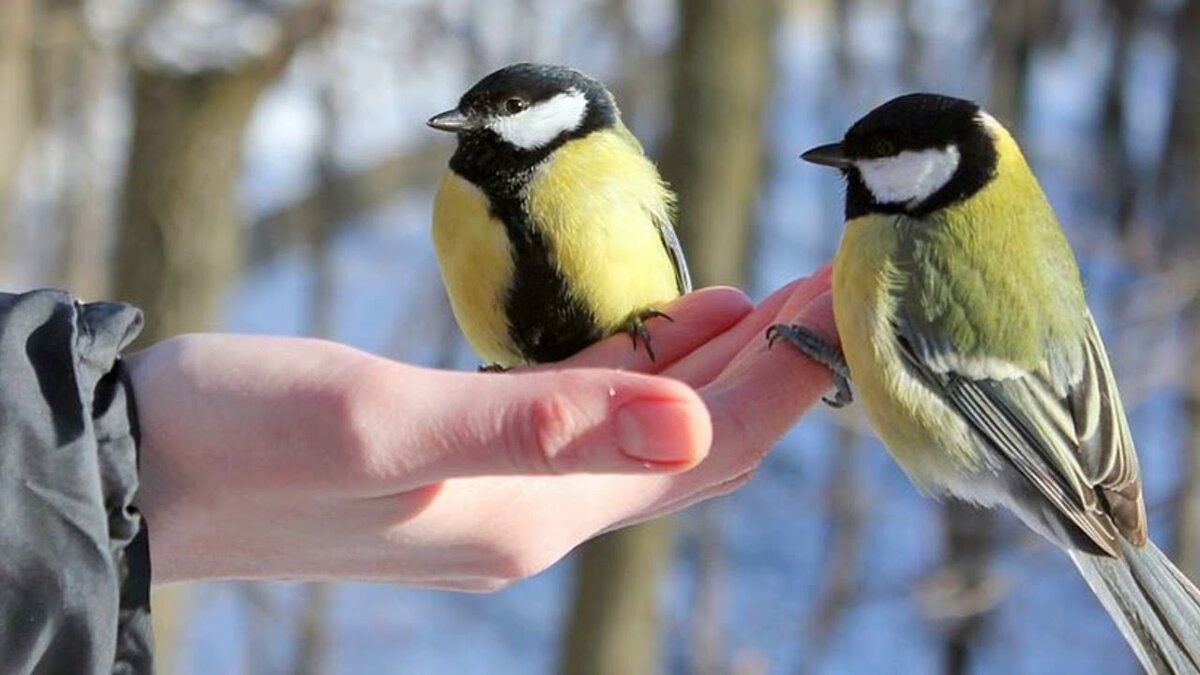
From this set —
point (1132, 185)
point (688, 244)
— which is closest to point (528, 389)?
point (688, 244)

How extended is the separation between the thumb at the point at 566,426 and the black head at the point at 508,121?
74cm

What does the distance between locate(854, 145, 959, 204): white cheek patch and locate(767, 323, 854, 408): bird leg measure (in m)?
0.23

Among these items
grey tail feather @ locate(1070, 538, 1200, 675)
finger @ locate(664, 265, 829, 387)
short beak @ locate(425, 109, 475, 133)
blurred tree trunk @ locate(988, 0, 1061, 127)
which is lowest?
blurred tree trunk @ locate(988, 0, 1061, 127)

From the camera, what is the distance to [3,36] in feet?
13.1

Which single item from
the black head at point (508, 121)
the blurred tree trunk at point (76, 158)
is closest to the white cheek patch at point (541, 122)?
the black head at point (508, 121)

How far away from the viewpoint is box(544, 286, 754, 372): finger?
171 cm

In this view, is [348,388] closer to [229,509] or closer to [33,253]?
[229,509]

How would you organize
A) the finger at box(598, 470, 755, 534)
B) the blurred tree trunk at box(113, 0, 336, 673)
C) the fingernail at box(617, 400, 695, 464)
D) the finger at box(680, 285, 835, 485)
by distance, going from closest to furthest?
the fingernail at box(617, 400, 695, 464) → the finger at box(680, 285, 835, 485) → the finger at box(598, 470, 755, 534) → the blurred tree trunk at box(113, 0, 336, 673)

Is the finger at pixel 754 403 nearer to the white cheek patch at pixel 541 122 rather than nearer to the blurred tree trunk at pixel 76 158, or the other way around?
the white cheek patch at pixel 541 122

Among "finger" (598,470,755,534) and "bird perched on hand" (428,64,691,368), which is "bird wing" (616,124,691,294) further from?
"finger" (598,470,755,534)

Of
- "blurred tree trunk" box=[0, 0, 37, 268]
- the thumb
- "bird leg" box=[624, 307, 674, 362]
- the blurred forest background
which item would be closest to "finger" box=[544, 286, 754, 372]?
"bird leg" box=[624, 307, 674, 362]

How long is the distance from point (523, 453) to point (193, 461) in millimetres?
327

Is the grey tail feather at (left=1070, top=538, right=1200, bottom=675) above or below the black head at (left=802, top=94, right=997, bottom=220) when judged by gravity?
below

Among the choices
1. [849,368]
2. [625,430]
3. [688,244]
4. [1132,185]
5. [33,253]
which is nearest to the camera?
[625,430]
